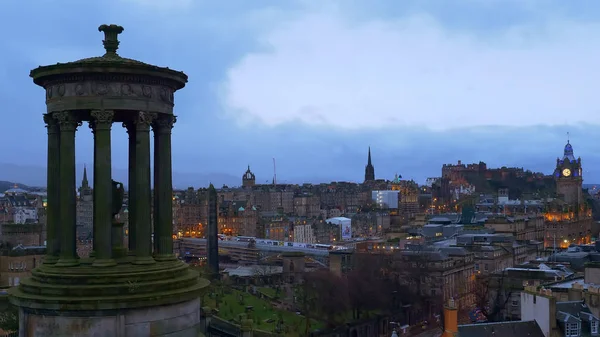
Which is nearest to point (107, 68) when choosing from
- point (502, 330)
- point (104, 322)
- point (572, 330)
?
point (104, 322)

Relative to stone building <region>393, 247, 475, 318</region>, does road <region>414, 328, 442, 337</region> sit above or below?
below

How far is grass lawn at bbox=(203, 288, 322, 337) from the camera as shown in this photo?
53688 mm

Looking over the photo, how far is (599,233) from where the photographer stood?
457ft

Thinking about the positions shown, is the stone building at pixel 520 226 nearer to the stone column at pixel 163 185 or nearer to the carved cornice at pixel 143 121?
the stone column at pixel 163 185

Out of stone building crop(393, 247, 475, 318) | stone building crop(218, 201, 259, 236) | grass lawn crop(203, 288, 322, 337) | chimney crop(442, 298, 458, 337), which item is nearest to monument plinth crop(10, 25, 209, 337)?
chimney crop(442, 298, 458, 337)

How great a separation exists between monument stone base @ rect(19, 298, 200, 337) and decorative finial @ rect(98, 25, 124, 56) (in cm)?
565

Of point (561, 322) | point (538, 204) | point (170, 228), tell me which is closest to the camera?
point (170, 228)

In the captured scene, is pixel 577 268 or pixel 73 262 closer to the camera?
pixel 73 262

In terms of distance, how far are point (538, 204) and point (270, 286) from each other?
7726 cm

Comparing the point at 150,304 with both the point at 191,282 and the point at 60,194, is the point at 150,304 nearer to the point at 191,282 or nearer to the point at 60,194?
the point at 191,282

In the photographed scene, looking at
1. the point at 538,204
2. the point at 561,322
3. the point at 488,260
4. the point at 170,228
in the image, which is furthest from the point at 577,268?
the point at 538,204

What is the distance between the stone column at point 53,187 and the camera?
14250mm

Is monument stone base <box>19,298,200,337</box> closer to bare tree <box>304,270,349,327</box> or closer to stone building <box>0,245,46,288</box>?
stone building <box>0,245,46,288</box>

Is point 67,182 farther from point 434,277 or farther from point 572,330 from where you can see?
point 434,277
